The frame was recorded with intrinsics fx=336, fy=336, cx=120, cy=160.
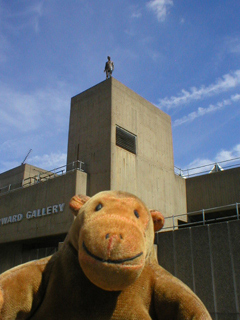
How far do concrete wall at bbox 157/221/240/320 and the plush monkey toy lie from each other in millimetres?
7181

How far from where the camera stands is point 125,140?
16.5m

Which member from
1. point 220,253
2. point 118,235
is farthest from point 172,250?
point 118,235

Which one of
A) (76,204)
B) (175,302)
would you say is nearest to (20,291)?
(76,204)

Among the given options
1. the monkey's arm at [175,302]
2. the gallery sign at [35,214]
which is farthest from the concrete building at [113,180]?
the monkey's arm at [175,302]

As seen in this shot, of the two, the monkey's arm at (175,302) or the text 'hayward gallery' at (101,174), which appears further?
the text 'hayward gallery' at (101,174)

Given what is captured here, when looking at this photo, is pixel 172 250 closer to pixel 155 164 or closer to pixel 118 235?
pixel 155 164

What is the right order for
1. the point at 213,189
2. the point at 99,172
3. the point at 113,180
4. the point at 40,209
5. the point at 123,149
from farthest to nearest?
the point at 213,189 < the point at 123,149 < the point at 40,209 < the point at 99,172 < the point at 113,180

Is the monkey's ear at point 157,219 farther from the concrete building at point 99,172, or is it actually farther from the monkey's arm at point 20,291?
the concrete building at point 99,172

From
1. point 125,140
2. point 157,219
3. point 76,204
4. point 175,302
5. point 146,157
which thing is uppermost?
point 125,140

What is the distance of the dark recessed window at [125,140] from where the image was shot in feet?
53.2

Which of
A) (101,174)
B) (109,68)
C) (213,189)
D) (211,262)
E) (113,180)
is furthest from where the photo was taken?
(213,189)

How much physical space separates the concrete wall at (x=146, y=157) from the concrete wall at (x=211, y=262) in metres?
4.55

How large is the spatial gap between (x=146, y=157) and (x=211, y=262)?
7959mm

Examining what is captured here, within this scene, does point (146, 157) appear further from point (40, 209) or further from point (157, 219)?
point (157, 219)
